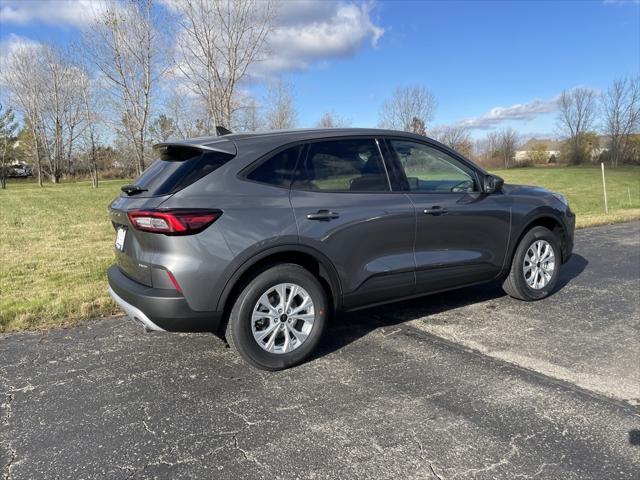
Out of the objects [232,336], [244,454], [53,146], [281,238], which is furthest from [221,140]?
[53,146]

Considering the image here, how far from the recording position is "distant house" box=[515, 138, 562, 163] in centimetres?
6512

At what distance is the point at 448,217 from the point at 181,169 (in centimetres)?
233

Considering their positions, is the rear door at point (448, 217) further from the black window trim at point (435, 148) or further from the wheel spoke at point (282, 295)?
the wheel spoke at point (282, 295)

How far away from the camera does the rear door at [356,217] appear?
141 inches

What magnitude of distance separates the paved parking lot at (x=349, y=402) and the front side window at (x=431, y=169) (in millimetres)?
1266

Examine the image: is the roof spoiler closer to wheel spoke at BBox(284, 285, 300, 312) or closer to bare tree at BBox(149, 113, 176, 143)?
wheel spoke at BBox(284, 285, 300, 312)

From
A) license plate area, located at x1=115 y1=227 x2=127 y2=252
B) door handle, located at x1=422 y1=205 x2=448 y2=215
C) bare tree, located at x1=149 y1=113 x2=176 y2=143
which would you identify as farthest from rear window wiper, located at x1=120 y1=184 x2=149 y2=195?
bare tree, located at x1=149 y1=113 x2=176 y2=143

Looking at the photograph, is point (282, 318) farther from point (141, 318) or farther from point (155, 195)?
point (155, 195)

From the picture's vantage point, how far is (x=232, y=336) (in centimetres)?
337

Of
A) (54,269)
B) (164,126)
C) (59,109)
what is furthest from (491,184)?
(59,109)

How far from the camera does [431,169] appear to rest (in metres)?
4.44

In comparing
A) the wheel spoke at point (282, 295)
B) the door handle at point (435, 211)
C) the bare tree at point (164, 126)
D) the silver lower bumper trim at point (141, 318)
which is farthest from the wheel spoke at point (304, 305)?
the bare tree at point (164, 126)

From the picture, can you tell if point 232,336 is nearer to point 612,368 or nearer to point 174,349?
point 174,349

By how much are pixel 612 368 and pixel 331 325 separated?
227 centimetres
